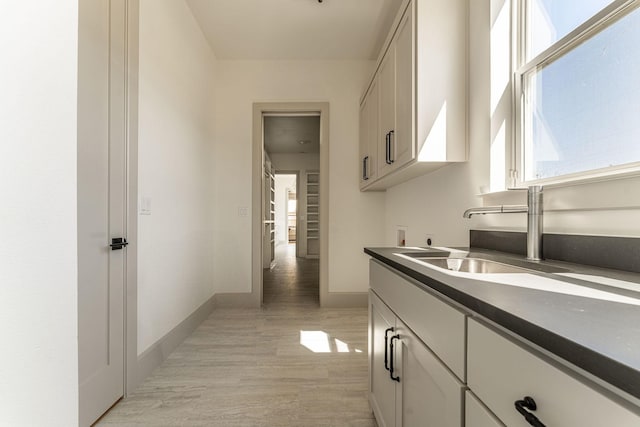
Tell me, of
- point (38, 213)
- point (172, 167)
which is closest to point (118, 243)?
point (172, 167)

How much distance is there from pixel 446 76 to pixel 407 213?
1233mm

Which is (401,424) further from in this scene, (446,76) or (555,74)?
(446,76)

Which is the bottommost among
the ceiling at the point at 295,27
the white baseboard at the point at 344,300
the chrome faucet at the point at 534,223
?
the white baseboard at the point at 344,300

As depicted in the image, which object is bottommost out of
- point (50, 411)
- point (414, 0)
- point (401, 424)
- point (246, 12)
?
point (401, 424)

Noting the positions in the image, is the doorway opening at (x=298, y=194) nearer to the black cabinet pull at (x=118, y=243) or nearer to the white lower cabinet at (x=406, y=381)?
the black cabinet pull at (x=118, y=243)

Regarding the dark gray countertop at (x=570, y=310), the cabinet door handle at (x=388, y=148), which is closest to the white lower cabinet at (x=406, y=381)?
the dark gray countertop at (x=570, y=310)

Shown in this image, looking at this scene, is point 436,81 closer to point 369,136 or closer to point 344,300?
point 369,136

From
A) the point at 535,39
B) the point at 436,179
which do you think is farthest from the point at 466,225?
the point at 535,39

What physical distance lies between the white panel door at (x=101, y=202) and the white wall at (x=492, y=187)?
1945 millimetres

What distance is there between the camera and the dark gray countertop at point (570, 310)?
1.06 ft

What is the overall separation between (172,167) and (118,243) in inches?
32.5

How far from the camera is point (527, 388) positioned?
44 cm

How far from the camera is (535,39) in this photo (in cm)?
128

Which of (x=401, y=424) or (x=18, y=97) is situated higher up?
(x=18, y=97)
